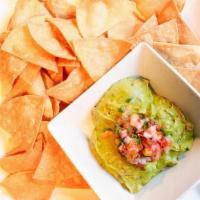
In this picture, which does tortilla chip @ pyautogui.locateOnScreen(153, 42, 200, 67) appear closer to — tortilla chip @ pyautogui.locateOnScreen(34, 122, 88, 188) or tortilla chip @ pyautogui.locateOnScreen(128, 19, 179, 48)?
tortilla chip @ pyautogui.locateOnScreen(128, 19, 179, 48)

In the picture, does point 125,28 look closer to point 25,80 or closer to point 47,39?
point 47,39

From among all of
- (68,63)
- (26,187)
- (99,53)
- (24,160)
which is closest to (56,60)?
(68,63)

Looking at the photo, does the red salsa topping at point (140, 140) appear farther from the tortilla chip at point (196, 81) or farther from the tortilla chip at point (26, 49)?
the tortilla chip at point (26, 49)

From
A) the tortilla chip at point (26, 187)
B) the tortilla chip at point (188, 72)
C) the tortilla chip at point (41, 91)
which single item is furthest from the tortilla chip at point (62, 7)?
the tortilla chip at point (26, 187)

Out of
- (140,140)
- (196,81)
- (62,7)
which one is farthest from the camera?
(62,7)

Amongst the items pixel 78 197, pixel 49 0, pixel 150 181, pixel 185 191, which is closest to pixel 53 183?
pixel 78 197

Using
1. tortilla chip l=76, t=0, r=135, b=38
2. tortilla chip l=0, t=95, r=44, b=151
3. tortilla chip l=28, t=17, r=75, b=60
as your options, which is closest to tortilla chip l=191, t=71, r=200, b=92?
tortilla chip l=76, t=0, r=135, b=38
